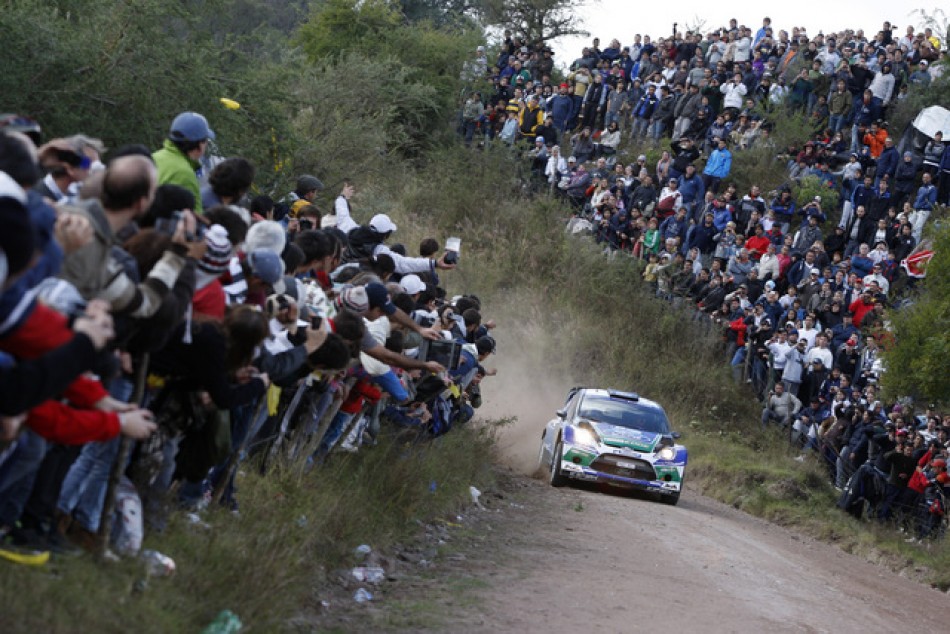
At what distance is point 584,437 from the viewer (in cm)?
2094

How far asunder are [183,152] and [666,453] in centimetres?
1269

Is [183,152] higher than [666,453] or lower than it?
higher

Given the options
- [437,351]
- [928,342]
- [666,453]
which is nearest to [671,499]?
[666,453]

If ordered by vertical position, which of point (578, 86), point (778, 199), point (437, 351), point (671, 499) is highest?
point (578, 86)

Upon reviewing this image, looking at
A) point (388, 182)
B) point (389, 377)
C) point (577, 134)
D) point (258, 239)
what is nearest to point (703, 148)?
point (577, 134)

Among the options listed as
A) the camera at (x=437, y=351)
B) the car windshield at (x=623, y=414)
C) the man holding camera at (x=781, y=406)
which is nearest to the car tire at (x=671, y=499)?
the car windshield at (x=623, y=414)

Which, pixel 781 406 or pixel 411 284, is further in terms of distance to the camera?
pixel 781 406

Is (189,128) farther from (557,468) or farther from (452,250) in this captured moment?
(557,468)

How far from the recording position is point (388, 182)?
38.7 m

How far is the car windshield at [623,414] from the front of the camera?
2186 centimetres

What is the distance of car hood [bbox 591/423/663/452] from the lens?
20781 millimetres

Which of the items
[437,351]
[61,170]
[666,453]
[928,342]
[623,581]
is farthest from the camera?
[928,342]

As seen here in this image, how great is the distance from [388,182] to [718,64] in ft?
33.4

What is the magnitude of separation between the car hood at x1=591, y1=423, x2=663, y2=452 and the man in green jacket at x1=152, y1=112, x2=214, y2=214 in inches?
479
